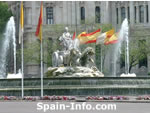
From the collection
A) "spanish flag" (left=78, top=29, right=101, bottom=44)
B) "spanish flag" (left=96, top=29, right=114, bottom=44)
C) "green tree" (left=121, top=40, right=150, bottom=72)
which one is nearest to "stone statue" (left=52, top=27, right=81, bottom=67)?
"spanish flag" (left=78, top=29, right=101, bottom=44)

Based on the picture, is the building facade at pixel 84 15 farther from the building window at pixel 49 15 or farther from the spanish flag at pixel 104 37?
the spanish flag at pixel 104 37

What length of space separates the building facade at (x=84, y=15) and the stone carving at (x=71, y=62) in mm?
42202

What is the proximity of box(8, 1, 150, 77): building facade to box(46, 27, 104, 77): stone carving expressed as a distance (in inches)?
1661

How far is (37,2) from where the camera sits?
96.9 m

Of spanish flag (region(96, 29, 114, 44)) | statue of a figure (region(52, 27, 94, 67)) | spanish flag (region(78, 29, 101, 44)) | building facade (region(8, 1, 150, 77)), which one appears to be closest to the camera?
statue of a figure (region(52, 27, 94, 67))

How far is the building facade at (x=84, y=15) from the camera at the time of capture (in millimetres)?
91500

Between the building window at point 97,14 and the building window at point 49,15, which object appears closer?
the building window at point 97,14

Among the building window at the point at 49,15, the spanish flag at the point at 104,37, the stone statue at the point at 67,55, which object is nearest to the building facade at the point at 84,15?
the building window at the point at 49,15

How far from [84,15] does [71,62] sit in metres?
48.9

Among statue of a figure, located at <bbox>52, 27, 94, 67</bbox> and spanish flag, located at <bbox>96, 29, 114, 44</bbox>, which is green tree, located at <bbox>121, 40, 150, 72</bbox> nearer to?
spanish flag, located at <bbox>96, 29, 114, 44</bbox>

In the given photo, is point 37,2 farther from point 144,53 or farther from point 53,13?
point 144,53

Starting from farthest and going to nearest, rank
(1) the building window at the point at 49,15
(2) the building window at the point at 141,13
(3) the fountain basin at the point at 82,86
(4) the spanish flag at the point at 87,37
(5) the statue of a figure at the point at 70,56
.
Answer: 1. (1) the building window at the point at 49,15
2. (2) the building window at the point at 141,13
3. (4) the spanish flag at the point at 87,37
4. (5) the statue of a figure at the point at 70,56
5. (3) the fountain basin at the point at 82,86

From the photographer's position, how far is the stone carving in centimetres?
4678

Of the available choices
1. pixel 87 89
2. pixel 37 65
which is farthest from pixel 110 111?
pixel 37 65
